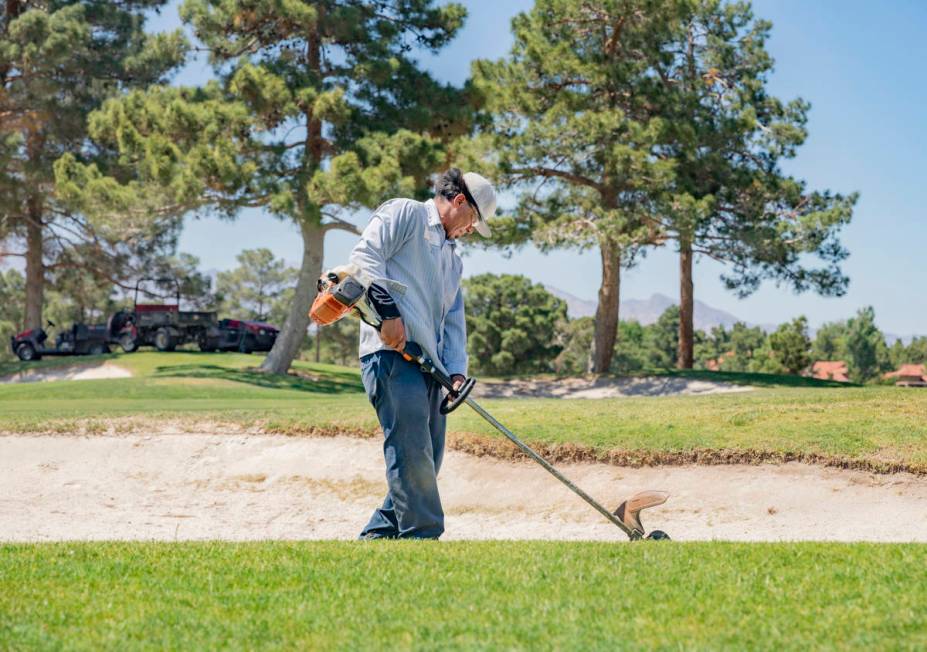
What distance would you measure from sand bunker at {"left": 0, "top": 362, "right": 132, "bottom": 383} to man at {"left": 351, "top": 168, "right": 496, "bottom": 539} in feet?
83.5

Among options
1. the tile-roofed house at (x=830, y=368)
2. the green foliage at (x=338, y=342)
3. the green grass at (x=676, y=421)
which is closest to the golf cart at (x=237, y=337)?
the green grass at (x=676, y=421)

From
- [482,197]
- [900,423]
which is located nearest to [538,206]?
[900,423]

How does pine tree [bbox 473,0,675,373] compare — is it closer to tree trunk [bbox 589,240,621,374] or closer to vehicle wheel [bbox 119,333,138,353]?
tree trunk [bbox 589,240,621,374]

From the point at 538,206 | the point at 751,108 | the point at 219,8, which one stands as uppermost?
the point at 219,8

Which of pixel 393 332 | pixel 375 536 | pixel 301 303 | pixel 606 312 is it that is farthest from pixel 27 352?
pixel 393 332

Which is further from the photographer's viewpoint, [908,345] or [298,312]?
[908,345]

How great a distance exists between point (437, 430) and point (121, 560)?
6.66ft

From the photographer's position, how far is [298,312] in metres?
27.4

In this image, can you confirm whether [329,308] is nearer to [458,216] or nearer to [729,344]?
[458,216]

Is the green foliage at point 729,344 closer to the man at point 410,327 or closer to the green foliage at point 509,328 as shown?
the green foliage at point 509,328

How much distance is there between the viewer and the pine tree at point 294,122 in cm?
2448

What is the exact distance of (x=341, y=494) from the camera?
10398 millimetres

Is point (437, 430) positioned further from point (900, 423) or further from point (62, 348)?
point (62, 348)

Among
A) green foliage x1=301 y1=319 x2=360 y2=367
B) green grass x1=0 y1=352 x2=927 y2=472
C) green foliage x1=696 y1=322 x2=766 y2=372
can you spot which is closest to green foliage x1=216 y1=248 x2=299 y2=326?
green foliage x1=301 y1=319 x2=360 y2=367
